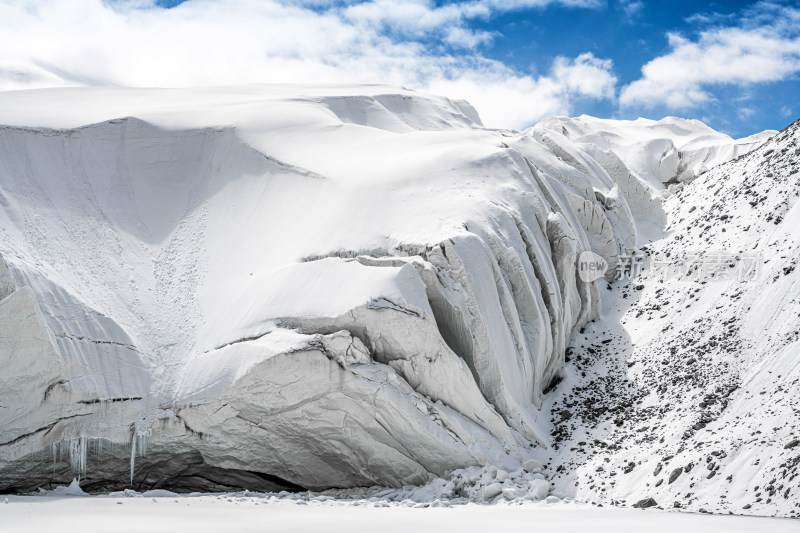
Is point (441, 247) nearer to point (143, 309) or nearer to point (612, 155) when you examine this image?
point (143, 309)

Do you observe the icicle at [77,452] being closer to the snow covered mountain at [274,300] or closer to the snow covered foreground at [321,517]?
the snow covered mountain at [274,300]

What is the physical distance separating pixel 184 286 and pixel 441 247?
22.4 feet

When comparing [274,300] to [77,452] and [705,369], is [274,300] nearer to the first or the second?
[77,452]

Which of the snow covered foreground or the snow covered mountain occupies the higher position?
the snow covered mountain

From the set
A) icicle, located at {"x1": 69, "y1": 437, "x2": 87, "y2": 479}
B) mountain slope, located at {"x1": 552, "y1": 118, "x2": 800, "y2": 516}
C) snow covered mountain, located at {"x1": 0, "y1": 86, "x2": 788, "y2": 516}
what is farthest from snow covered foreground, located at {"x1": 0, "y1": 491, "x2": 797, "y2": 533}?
snow covered mountain, located at {"x1": 0, "y1": 86, "x2": 788, "y2": 516}

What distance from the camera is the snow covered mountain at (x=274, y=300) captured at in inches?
655

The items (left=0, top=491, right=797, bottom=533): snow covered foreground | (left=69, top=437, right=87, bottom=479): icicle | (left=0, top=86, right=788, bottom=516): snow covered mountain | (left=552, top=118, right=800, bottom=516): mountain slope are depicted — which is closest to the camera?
(left=0, top=491, right=797, bottom=533): snow covered foreground

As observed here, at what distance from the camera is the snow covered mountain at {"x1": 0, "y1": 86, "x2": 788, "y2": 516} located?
16.6m

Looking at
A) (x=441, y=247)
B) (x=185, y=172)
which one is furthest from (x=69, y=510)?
(x=185, y=172)

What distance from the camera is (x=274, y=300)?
1797 cm

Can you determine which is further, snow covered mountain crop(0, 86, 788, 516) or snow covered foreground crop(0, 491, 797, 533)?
snow covered mountain crop(0, 86, 788, 516)

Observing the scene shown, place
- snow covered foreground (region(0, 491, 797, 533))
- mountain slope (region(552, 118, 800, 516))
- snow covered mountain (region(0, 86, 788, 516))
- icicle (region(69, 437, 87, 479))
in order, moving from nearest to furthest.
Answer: snow covered foreground (region(0, 491, 797, 533)) → mountain slope (region(552, 118, 800, 516)) → icicle (region(69, 437, 87, 479)) → snow covered mountain (region(0, 86, 788, 516))

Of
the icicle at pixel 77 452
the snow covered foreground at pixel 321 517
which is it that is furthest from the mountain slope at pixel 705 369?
the icicle at pixel 77 452

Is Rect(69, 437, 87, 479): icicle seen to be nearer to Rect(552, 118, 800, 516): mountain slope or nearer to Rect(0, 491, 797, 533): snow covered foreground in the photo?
Rect(0, 491, 797, 533): snow covered foreground
